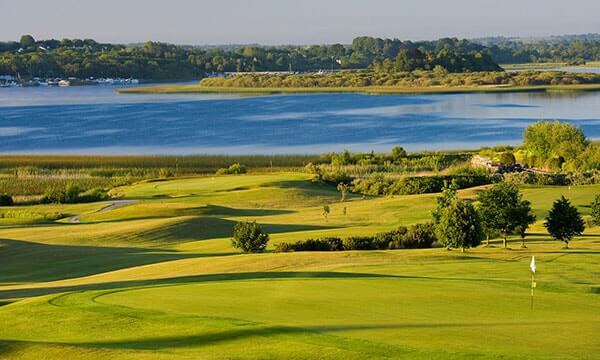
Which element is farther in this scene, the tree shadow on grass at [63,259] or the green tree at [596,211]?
the green tree at [596,211]

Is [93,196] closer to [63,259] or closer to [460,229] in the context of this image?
[63,259]

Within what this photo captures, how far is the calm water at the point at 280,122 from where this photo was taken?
92938 mm

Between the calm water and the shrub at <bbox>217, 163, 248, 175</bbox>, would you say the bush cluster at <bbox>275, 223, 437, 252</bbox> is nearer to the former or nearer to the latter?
the shrub at <bbox>217, 163, 248, 175</bbox>

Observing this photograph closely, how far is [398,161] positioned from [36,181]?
24108 millimetres

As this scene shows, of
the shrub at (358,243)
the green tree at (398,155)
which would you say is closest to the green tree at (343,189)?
the green tree at (398,155)

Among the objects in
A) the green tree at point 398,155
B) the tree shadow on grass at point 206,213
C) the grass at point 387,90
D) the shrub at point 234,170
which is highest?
the tree shadow on grass at point 206,213

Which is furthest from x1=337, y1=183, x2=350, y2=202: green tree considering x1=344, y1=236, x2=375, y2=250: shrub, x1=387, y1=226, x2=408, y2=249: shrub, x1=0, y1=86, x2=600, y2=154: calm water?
x1=0, y1=86, x2=600, y2=154: calm water

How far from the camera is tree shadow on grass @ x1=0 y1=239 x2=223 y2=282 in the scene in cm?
2819

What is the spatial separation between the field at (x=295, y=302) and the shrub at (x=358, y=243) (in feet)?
7.21

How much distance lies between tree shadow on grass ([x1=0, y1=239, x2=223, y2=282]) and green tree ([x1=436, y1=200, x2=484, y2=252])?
294 inches

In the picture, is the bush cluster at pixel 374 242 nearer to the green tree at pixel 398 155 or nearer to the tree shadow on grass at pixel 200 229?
the tree shadow on grass at pixel 200 229

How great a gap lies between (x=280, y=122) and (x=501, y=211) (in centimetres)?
8768

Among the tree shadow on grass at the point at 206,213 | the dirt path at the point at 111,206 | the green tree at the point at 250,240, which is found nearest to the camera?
the green tree at the point at 250,240

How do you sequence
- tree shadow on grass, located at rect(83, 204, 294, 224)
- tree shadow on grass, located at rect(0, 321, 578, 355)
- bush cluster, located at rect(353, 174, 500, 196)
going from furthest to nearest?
bush cluster, located at rect(353, 174, 500, 196) < tree shadow on grass, located at rect(83, 204, 294, 224) < tree shadow on grass, located at rect(0, 321, 578, 355)
